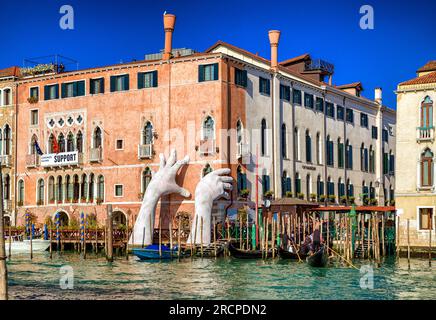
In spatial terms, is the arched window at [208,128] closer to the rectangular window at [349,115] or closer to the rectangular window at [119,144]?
the rectangular window at [119,144]

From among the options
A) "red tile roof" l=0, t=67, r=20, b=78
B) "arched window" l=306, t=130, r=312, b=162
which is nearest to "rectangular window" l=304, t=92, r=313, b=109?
"arched window" l=306, t=130, r=312, b=162

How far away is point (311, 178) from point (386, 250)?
647 cm

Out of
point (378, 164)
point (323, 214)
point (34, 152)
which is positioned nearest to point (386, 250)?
point (323, 214)

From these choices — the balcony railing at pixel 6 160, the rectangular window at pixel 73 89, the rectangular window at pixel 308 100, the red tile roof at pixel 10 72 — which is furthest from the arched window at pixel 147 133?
the rectangular window at pixel 308 100

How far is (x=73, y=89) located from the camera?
4012 cm

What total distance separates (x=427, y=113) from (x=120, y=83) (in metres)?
14.1

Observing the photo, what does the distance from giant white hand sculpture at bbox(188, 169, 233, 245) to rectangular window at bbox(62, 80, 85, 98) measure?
28.4 feet

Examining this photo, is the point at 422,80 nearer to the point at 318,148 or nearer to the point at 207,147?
the point at 207,147

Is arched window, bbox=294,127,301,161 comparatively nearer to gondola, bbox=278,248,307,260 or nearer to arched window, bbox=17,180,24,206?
gondola, bbox=278,248,307,260

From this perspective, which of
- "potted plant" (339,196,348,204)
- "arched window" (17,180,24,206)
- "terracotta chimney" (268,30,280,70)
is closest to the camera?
"terracotta chimney" (268,30,280,70)

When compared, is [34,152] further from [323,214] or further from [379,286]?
[379,286]

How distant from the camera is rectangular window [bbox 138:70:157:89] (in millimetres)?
37594

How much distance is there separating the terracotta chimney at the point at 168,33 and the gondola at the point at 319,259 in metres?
13.5

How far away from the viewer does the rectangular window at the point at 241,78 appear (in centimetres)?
3690
